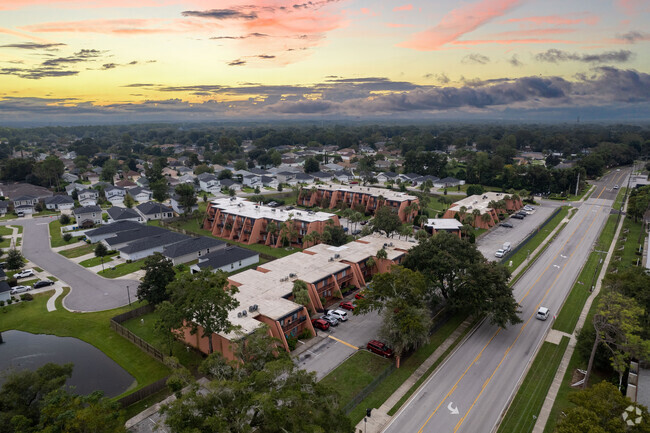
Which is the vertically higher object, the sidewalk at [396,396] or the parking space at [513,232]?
the parking space at [513,232]

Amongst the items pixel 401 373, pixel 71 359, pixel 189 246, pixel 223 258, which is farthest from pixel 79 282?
pixel 401 373

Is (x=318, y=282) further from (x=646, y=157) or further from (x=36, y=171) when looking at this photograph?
(x=646, y=157)

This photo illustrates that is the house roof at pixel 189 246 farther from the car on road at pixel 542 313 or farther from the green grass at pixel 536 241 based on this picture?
the green grass at pixel 536 241

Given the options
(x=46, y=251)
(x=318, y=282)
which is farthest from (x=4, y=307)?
(x=318, y=282)

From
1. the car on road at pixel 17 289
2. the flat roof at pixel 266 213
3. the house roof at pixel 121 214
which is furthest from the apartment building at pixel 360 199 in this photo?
the car on road at pixel 17 289

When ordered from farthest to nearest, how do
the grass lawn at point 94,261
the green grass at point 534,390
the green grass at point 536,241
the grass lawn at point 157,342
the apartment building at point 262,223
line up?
the apartment building at point 262,223 < the grass lawn at point 94,261 < the green grass at point 536,241 < the grass lawn at point 157,342 < the green grass at point 534,390

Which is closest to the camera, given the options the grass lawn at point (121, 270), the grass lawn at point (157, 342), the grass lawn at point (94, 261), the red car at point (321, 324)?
the grass lawn at point (157, 342)

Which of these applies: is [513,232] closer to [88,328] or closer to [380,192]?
[380,192]

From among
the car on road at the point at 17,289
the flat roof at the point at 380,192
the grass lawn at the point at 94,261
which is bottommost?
the grass lawn at the point at 94,261
